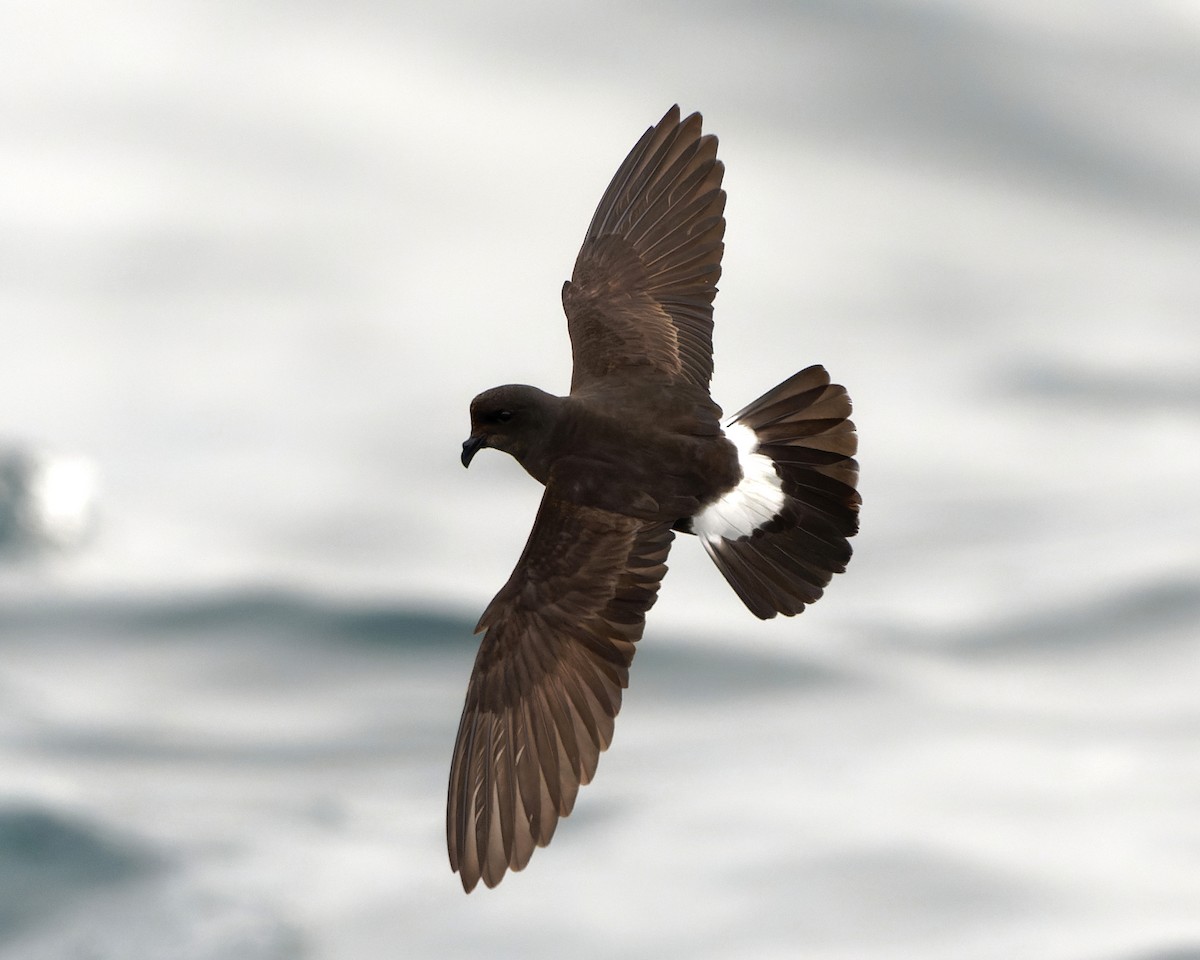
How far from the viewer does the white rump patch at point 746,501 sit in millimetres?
5770

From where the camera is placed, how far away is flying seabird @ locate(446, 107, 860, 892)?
5.55 meters

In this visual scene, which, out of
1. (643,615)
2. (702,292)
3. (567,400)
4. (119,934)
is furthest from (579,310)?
(119,934)

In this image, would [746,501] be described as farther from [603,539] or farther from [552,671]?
[552,671]

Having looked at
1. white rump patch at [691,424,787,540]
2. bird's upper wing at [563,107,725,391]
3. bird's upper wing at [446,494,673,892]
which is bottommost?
bird's upper wing at [446,494,673,892]

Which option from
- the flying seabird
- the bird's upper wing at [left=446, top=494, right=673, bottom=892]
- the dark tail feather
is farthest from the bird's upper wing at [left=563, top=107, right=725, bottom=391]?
the bird's upper wing at [left=446, top=494, right=673, bottom=892]

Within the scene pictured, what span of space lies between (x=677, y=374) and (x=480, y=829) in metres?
1.75

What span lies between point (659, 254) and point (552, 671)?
1.80 metres

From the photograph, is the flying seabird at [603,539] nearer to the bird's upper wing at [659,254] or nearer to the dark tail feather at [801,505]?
the dark tail feather at [801,505]

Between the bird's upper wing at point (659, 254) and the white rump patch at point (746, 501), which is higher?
the bird's upper wing at point (659, 254)

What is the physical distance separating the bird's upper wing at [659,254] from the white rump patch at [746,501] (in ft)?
1.84

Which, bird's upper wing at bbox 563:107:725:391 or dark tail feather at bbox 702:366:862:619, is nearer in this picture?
dark tail feather at bbox 702:366:862:619

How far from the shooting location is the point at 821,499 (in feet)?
19.2

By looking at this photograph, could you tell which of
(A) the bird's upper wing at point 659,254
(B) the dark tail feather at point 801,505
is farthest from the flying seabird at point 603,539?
(A) the bird's upper wing at point 659,254

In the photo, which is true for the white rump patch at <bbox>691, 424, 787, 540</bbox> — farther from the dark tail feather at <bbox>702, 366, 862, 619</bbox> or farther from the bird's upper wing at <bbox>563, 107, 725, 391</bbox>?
the bird's upper wing at <bbox>563, 107, 725, 391</bbox>
